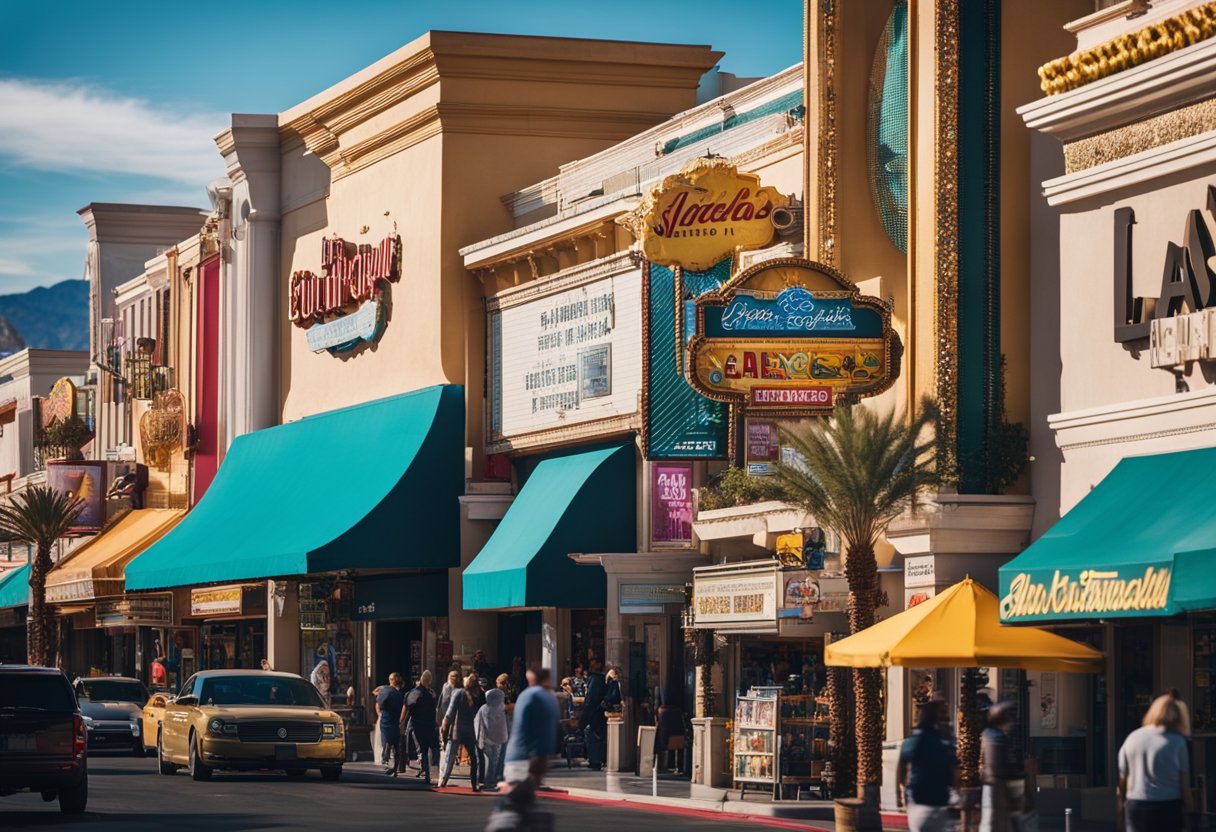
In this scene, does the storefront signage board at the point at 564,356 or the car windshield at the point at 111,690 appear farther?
the car windshield at the point at 111,690

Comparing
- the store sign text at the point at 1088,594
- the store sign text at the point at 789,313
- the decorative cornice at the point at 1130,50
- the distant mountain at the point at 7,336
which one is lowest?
the store sign text at the point at 1088,594

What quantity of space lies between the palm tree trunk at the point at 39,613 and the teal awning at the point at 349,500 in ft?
24.5

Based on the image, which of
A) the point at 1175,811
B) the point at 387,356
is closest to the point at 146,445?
the point at 387,356

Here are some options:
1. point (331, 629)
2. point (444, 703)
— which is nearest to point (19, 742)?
point (444, 703)

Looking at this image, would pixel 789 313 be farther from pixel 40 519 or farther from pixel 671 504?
pixel 40 519

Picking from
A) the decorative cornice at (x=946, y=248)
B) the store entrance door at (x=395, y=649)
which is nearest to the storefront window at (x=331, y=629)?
the store entrance door at (x=395, y=649)

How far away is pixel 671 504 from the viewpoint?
3728 cm

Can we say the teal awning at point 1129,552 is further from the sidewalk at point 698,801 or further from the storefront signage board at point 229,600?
the storefront signage board at point 229,600

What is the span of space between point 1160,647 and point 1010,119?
7.33 meters

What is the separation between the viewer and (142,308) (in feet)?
208

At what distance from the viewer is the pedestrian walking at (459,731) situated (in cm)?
3231

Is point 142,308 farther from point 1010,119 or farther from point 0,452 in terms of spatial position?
point 1010,119

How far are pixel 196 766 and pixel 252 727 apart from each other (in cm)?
127

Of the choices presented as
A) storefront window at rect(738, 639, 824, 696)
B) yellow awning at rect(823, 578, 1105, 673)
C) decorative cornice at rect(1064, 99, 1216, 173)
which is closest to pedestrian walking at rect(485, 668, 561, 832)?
yellow awning at rect(823, 578, 1105, 673)
